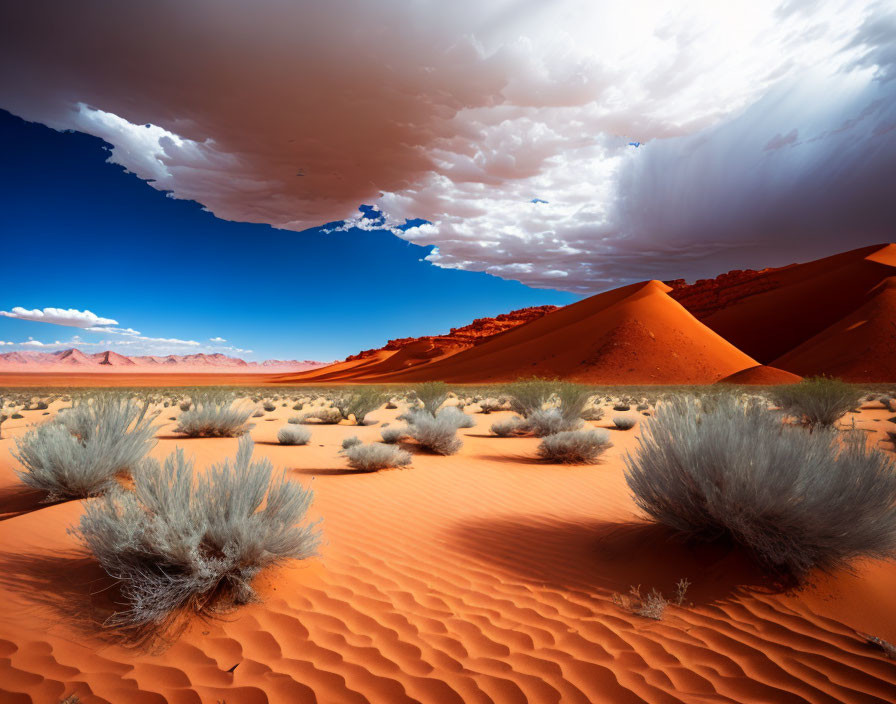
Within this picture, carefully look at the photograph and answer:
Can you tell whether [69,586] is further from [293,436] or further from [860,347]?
[860,347]

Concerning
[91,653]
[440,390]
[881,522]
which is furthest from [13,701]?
[440,390]

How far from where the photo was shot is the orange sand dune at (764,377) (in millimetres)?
36469

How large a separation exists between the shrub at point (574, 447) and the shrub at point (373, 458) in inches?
118

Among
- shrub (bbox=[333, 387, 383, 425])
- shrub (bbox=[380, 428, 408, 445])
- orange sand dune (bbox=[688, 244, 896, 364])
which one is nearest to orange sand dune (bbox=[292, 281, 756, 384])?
orange sand dune (bbox=[688, 244, 896, 364])

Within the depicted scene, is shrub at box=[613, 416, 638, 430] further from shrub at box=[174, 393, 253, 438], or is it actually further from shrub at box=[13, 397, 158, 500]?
shrub at box=[13, 397, 158, 500]

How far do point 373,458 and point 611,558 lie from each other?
4253 mm

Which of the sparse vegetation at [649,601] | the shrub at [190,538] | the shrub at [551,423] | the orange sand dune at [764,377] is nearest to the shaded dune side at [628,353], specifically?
the orange sand dune at [764,377]

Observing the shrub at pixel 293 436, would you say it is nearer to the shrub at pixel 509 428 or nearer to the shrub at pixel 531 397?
the shrub at pixel 509 428

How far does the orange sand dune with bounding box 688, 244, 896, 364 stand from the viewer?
65.1m

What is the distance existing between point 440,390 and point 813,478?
42.7 ft

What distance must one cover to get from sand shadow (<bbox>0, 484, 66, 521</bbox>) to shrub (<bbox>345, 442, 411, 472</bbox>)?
3.70 m

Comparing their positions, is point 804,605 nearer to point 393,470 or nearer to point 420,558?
point 420,558

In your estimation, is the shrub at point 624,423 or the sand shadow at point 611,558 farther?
the shrub at point 624,423

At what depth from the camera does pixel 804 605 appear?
3320 mm
